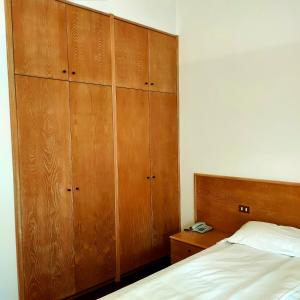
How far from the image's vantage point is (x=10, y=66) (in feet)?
7.36

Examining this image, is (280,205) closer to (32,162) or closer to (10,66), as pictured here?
(32,162)

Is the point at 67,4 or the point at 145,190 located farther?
the point at 145,190

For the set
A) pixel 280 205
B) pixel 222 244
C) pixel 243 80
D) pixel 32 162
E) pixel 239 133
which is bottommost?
pixel 222 244

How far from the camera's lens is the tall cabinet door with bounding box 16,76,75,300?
235 centimetres

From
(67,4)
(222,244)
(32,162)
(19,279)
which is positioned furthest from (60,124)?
(222,244)

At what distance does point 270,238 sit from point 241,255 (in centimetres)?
30

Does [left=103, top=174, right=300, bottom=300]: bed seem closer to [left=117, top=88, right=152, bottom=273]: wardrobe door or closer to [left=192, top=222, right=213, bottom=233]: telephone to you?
[left=192, top=222, right=213, bottom=233]: telephone

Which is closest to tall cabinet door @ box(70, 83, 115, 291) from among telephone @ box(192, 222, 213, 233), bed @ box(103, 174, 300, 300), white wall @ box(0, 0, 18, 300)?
white wall @ box(0, 0, 18, 300)

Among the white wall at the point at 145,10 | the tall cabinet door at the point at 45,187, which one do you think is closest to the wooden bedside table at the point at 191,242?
the tall cabinet door at the point at 45,187

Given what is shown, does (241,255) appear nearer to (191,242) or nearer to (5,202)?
(191,242)

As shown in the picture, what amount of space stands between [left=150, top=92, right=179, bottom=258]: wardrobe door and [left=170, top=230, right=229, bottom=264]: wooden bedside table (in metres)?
0.35

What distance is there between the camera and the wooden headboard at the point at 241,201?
2.66 m

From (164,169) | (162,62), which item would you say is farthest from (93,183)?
(162,62)

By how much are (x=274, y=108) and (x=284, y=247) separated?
1.19 metres
